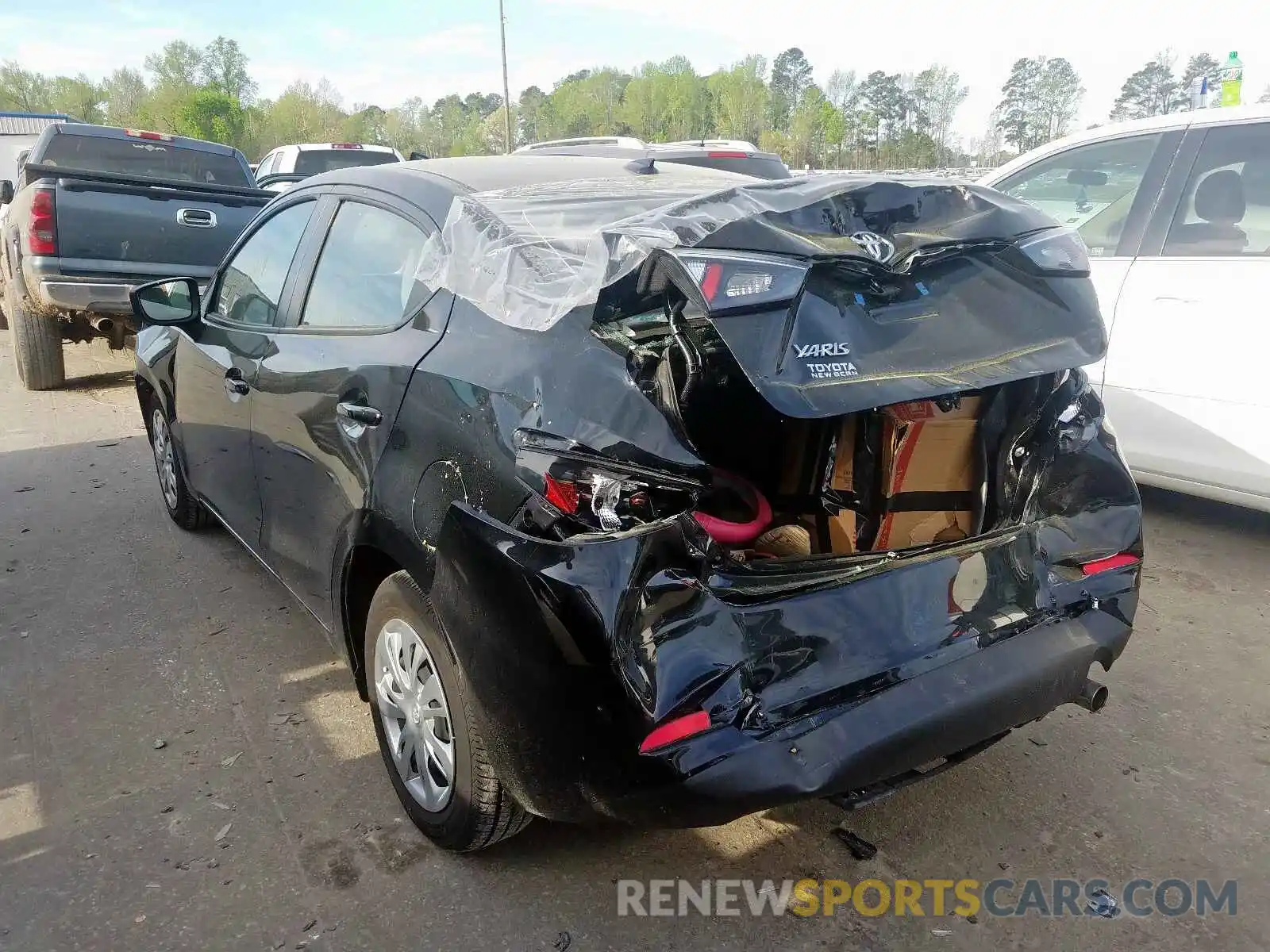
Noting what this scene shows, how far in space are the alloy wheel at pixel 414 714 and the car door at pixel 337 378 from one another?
37 centimetres

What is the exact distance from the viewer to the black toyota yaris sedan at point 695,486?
191cm

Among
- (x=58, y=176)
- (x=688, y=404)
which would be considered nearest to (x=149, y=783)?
(x=688, y=404)

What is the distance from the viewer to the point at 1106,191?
483 cm

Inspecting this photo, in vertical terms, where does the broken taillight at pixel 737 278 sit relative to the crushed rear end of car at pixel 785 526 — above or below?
above

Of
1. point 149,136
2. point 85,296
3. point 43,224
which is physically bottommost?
point 85,296

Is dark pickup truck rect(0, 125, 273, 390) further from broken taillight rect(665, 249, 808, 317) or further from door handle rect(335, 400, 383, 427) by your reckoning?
broken taillight rect(665, 249, 808, 317)

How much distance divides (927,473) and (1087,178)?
3219 millimetres

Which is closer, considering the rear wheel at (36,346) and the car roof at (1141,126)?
the car roof at (1141,126)

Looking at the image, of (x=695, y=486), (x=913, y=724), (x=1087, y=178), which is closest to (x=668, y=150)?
(x=1087, y=178)

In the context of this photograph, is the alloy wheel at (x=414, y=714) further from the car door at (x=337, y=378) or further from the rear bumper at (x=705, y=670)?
the car door at (x=337, y=378)

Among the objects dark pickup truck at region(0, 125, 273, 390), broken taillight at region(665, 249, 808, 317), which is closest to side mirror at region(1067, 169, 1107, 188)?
broken taillight at region(665, 249, 808, 317)

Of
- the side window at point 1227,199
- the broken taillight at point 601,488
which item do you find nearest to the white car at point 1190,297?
the side window at point 1227,199

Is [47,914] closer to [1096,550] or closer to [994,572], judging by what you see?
[994,572]

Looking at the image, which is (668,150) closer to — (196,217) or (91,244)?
(196,217)
